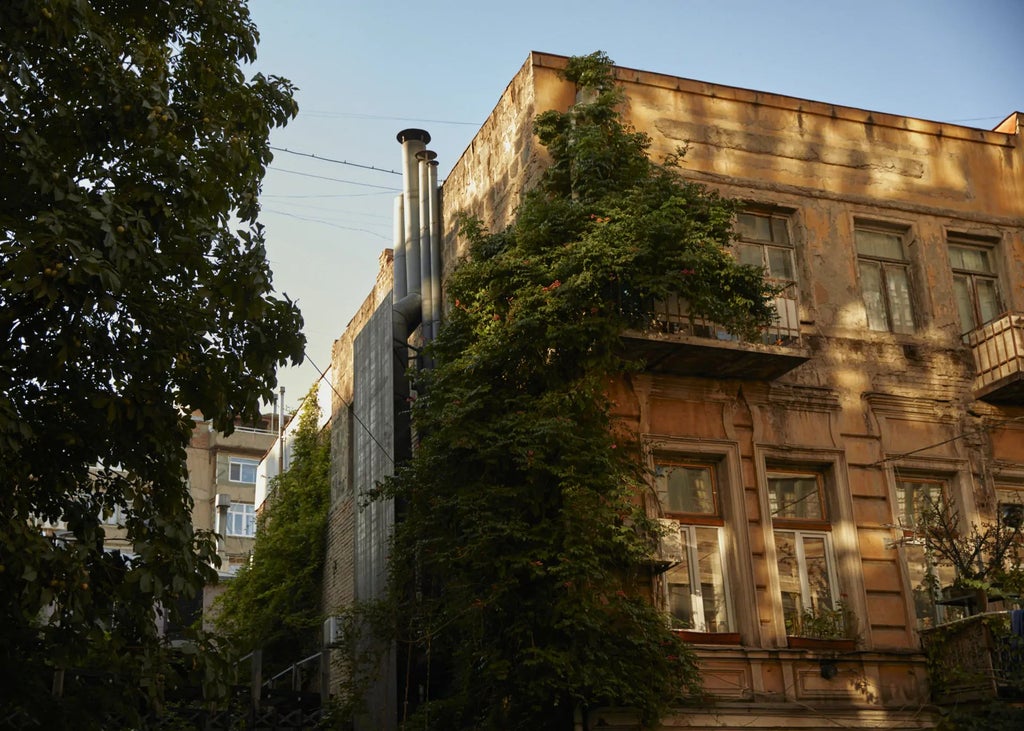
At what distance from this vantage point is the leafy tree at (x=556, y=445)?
1329 centimetres

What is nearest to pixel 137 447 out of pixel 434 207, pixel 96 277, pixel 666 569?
pixel 96 277

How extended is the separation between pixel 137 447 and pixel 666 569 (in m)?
6.47

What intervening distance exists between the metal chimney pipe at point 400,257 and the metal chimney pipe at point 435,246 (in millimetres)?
633

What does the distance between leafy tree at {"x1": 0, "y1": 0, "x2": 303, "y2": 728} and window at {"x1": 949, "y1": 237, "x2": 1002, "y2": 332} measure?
10.6 meters

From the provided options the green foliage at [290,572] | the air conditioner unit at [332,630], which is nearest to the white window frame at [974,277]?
the air conditioner unit at [332,630]

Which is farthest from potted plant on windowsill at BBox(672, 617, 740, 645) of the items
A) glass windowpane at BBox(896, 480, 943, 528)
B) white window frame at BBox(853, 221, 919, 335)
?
white window frame at BBox(853, 221, 919, 335)

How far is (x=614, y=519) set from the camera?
13828 millimetres

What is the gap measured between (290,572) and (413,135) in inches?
328

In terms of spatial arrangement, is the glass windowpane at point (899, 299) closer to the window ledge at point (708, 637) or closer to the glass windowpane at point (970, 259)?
the glass windowpane at point (970, 259)

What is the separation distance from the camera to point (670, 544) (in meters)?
14.9

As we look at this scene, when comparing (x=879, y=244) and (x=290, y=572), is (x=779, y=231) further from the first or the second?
(x=290, y=572)

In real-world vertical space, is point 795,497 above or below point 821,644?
above

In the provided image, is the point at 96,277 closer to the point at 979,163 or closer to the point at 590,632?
the point at 590,632

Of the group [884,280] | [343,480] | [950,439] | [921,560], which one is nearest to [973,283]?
[884,280]
